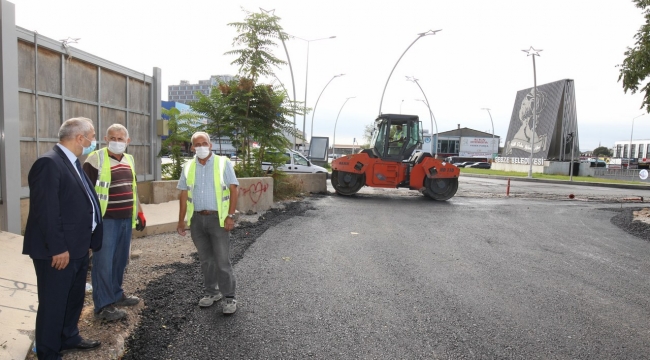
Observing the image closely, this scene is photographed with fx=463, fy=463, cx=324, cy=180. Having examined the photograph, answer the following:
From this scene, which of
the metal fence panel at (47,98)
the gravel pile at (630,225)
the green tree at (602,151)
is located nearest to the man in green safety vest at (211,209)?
the metal fence panel at (47,98)

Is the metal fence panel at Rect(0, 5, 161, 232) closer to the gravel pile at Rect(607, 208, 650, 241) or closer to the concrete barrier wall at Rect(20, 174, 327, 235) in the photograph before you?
the concrete barrier wall at Rect(20, 174, 327, 235)

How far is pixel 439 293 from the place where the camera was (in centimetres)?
527

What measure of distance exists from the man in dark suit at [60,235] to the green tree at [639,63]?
12382 mm

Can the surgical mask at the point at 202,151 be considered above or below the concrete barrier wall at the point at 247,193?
above

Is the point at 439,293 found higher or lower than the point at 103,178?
lower

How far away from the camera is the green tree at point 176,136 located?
11.3 m

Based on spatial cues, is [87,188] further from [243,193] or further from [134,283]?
[243,193]

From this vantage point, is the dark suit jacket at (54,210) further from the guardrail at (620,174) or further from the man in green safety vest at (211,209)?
the guardrail at (620,174)

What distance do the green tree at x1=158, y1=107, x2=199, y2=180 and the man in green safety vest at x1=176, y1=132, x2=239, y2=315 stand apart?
273 inches

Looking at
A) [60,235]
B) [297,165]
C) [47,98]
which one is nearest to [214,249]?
[60,235]

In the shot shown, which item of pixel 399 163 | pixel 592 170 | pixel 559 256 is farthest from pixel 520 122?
pixel 559 256

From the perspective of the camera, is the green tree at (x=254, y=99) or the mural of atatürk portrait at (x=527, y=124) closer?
the green tree at (x=254, y=99)

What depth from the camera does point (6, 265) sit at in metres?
4.65

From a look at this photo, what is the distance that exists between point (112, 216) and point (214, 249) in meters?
0.99
